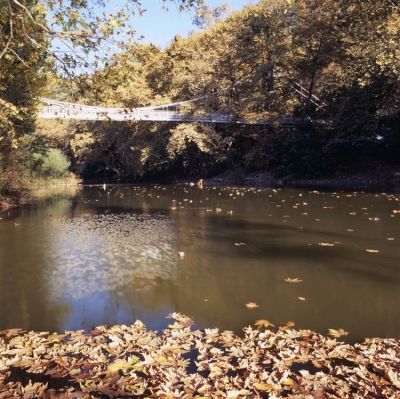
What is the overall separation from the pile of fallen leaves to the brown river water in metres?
0.27

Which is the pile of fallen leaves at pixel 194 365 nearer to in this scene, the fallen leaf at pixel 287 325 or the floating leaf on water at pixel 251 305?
the fallen leaf at pixel 287 325

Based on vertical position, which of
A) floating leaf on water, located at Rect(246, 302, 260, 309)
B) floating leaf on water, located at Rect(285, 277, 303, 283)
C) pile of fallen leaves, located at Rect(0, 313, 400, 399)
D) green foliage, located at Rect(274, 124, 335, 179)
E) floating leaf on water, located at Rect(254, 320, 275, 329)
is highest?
green foliage, located at Rect(274, 124, 335, 179)

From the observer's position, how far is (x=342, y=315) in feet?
11.3

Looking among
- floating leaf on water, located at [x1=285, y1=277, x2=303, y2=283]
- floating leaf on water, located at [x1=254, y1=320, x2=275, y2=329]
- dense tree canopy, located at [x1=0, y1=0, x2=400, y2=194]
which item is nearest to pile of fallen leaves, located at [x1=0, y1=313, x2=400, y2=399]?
floating leaf on water, located at [x1=254, y1=320, x2=275, y2=329]

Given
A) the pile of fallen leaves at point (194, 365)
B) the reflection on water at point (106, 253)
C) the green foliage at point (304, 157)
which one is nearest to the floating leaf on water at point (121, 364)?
the pile of fallen leaves at point (194, 365)

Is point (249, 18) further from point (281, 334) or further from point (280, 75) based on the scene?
point (281, 334)

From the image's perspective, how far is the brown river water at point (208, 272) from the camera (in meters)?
3.52

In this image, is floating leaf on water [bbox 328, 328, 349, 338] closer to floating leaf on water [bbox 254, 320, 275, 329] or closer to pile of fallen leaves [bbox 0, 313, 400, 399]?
pile of fallen leaves [bbox 0, 313, 400, 399]

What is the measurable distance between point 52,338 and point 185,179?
86.1 ft

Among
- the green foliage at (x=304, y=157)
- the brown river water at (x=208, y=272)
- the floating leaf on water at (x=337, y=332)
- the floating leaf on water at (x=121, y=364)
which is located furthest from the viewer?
the green foliage at (x=304, y=157)

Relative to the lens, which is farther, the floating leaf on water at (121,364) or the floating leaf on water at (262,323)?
the floating leaf on water at (262,323)

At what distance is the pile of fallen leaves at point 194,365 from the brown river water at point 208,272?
27cm

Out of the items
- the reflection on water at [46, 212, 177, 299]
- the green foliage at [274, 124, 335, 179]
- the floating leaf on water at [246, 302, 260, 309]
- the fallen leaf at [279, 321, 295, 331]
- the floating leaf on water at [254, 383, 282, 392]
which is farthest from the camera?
the green foliage at [274, 124, 335, 179]

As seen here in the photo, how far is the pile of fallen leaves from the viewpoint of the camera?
7.45 ft
